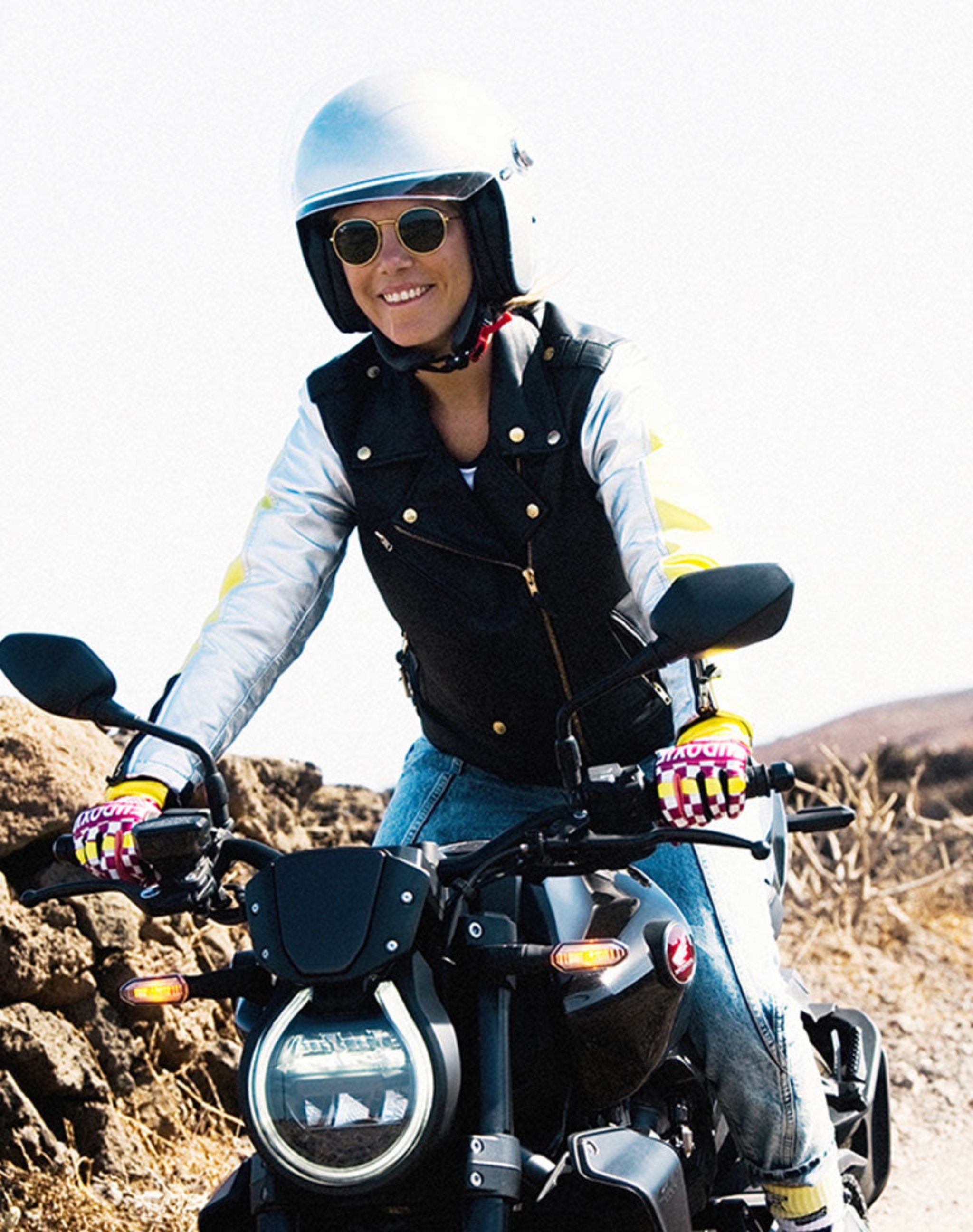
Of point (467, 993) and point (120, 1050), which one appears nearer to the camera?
point (467, 993)

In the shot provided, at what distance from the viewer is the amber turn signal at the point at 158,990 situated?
2.52 m

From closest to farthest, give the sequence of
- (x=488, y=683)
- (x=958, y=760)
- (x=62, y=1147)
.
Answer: (x=488, y=683) < (x=62, y=1147) < (x=958, y=760)

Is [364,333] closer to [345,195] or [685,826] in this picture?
[345,195]

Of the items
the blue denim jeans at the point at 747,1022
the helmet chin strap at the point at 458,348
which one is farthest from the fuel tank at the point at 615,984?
the helmet chin strap at the point at 458,348

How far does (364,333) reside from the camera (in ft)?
12.0

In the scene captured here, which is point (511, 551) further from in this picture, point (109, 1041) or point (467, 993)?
point (109, 1041)

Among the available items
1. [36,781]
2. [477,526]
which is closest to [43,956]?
[36,781]

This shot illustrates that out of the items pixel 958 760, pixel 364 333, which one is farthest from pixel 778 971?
pixel 958 760

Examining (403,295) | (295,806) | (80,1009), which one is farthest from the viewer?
(295,806)

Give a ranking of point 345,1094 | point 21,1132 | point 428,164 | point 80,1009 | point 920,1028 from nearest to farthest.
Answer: point 345,1094, point 428,164, point 21,1132, point 80,1009, point 920,1028

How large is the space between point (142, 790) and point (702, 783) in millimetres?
1073

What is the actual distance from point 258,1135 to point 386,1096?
179 millimetres

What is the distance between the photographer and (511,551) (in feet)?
11.2

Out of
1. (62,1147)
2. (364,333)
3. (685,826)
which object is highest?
(364,333)
